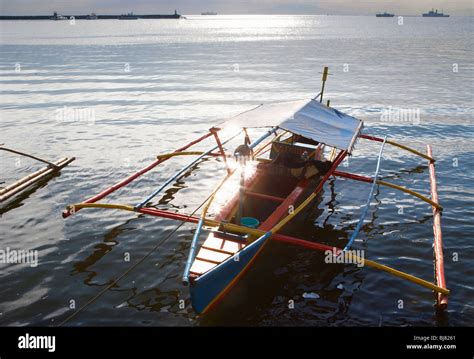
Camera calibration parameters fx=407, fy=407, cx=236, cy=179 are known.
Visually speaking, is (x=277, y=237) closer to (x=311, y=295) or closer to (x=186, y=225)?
(x=311, y=295)

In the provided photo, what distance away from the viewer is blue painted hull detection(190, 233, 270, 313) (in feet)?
29.8

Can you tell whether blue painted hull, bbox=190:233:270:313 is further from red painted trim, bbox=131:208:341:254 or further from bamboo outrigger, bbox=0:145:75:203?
bamboo outrigger, bbox=0:145:75:203

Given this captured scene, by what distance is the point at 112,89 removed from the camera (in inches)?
1743

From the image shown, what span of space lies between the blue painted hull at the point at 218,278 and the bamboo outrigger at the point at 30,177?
1089 centimetres

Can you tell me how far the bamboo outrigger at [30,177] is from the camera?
1647cm
